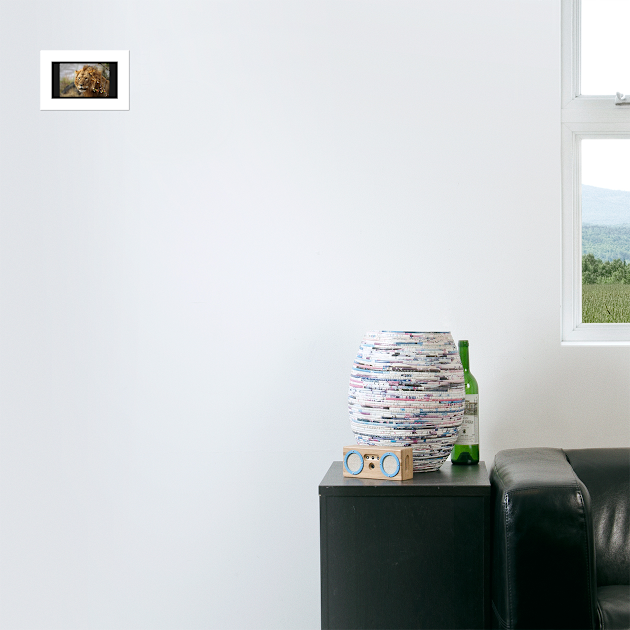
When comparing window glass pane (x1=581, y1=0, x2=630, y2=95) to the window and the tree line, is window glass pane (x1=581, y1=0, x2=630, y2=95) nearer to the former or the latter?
the window

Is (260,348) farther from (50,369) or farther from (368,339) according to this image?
(50,369)

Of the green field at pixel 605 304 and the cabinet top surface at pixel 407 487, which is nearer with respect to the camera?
the cabinet top surface at pixel 407 487

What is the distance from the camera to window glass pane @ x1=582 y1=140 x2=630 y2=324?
239 centimetres

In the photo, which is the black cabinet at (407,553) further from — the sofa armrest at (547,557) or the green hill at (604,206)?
the green hill at (604,206)

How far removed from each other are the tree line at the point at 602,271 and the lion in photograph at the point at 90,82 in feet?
5.56

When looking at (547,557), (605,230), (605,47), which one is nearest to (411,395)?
(547,557)

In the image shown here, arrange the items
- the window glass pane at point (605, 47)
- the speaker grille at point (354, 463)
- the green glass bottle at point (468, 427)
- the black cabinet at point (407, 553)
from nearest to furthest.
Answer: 1. the black cabinet at point (407, 553)
2. the speaker grille at point (354, 463)
3. the green glass bottle at point (468, 427)
4. the window glass pane at point (605, 47)

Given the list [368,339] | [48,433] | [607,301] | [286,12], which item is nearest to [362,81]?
[286,12]

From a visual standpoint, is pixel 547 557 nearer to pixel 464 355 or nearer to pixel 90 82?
pixel 464 355

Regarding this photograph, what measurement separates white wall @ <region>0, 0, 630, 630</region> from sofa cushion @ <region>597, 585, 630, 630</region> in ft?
2.14

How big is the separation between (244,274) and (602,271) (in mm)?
1202

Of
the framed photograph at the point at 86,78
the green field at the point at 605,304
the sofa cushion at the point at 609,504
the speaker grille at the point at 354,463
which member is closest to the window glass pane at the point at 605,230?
the green field at the point at 605,304

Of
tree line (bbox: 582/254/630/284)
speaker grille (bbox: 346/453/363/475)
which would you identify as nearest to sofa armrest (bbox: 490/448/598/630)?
speaker grille (bbox: 346/453/363/475)

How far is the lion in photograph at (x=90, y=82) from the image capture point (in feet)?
7.71
